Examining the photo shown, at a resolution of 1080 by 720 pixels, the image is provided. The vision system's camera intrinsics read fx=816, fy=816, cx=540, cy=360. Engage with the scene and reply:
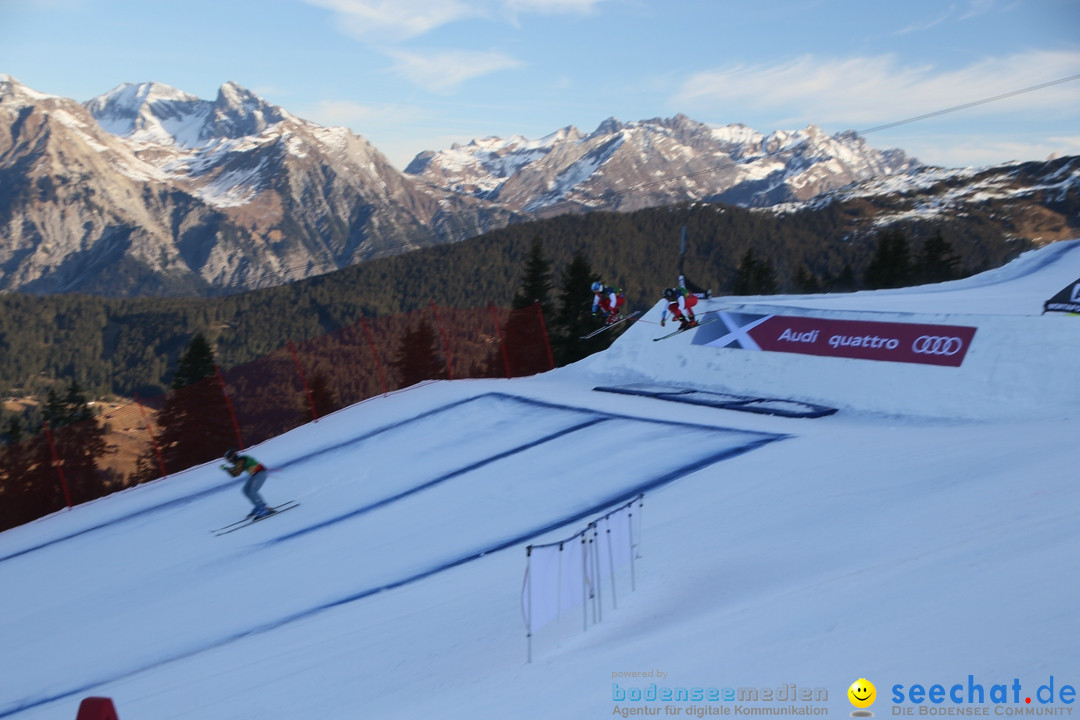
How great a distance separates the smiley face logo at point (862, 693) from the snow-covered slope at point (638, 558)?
70 mm

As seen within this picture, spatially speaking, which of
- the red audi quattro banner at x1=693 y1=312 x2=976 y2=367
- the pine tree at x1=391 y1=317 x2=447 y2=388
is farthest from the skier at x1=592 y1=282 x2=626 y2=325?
the pine tree at x1=391 y1=317 x2=447 y2=388

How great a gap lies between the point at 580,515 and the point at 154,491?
11009 millimetres

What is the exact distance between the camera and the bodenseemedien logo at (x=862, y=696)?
465 centimetres

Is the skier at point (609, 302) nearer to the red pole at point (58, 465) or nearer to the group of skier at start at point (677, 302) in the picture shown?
the group of skier at start at point (677, 302)

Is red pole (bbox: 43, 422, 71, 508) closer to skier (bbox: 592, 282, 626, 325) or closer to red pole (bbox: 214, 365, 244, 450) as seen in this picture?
red pole (bbox: 214, 365, 244, 450)

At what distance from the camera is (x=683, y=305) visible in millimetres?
19156

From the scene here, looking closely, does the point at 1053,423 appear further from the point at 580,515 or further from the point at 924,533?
the point at 580,515

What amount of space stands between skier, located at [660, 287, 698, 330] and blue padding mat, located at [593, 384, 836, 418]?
1.75 metres

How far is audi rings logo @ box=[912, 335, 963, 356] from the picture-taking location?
44.3 feet

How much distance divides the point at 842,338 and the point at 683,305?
4522 mm

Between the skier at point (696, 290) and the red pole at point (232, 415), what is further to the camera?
the red pole at point (232, 415)

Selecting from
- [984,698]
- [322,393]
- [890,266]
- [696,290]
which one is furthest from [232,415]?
[890,266]

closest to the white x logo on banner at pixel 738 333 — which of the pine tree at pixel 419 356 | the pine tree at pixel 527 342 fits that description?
the pine tree at pixel 527 342

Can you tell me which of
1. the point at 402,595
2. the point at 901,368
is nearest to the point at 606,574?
the point at 402,595
